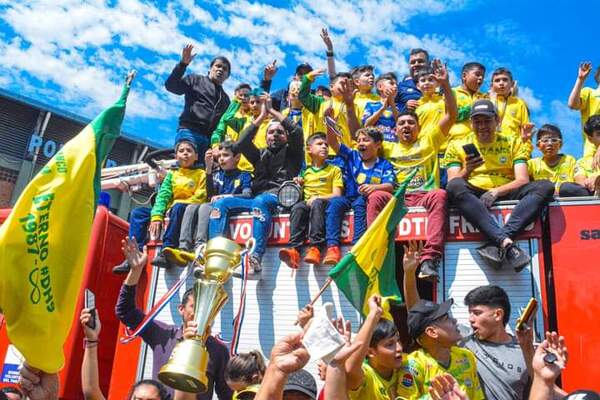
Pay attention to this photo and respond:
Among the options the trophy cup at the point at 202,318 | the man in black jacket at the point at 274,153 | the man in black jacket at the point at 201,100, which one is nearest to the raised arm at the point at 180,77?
the man in black jacket at the point at 201,100

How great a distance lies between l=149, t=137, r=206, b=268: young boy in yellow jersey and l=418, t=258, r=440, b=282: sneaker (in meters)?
2.59

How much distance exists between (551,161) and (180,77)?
505 centimetres

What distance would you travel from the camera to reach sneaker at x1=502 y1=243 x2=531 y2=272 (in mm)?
4938

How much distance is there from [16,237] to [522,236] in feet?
12.2

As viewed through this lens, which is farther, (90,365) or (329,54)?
(329,54)

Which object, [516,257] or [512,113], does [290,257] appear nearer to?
[516,257]

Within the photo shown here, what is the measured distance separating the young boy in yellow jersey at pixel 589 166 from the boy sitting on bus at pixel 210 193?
330 centimetres

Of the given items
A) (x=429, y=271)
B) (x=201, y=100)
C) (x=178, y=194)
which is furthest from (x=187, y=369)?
(x=201, y=100)

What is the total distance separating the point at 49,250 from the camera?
3.32 metres

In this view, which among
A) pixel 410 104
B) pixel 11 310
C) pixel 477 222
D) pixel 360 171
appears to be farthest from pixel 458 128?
pixel 11 310

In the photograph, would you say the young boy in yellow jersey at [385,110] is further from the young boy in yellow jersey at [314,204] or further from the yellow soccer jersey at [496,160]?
the yellow soccer jersey at [496,160]

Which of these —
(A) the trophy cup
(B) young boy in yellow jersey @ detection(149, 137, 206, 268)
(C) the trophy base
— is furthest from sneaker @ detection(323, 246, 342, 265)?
(C) the trophy base

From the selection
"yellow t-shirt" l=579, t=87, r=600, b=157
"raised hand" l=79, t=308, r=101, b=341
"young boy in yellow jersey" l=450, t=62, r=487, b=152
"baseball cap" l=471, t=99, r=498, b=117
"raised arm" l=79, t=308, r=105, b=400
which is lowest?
"raised arm" l=79, t=308, r=105, b=400

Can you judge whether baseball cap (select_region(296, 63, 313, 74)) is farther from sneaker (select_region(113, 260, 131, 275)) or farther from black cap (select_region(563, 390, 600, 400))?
black cap (select_region(563, 390, 600, 400))
